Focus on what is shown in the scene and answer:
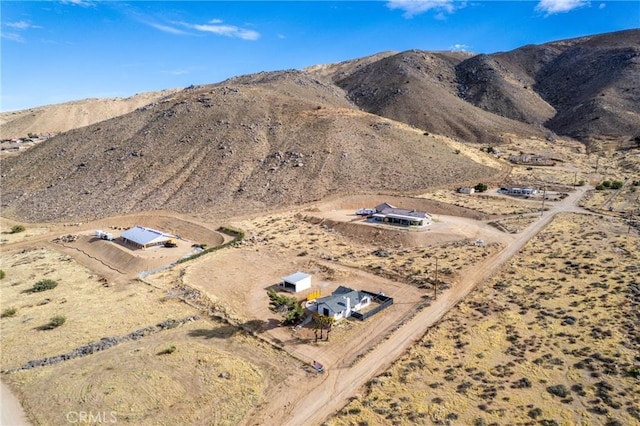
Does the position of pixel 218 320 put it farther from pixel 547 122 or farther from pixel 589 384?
pixel 547 122

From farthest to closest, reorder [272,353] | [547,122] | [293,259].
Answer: [547,122], [293,259], [272,353]

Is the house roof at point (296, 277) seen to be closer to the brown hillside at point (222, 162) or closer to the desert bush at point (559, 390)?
the desert bush at point (559, 390)

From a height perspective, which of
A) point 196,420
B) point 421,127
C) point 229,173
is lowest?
point 196,420

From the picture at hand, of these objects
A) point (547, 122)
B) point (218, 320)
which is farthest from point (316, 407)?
point (547, 122)

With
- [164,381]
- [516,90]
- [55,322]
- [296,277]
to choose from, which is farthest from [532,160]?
[55,322]

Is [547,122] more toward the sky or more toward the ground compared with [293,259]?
more toward the sky

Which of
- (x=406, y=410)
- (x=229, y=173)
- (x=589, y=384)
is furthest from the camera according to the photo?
(x=229, y=173)

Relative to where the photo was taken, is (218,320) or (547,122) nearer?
(218,320)
